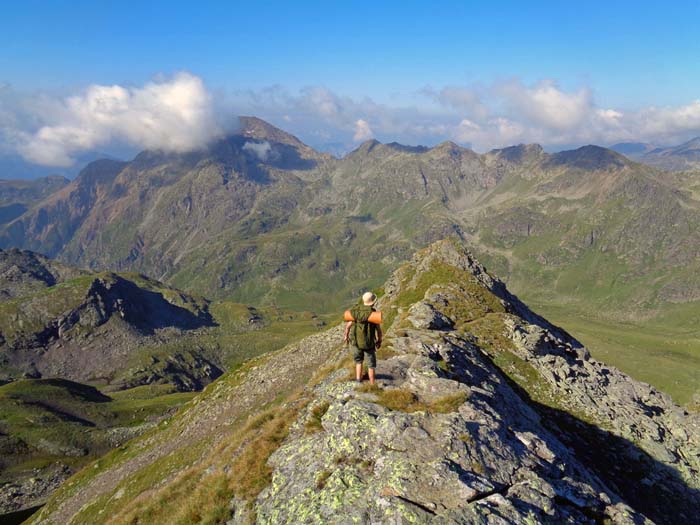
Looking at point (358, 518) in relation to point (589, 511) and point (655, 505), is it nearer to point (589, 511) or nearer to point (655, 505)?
point (589, 511)

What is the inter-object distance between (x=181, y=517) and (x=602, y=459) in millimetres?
31475

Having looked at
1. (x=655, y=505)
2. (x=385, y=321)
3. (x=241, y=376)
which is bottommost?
(x=241, y=376)

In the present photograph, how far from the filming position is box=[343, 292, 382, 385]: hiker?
24.3 m

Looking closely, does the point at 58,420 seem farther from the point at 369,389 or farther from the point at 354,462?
the point at 354,462

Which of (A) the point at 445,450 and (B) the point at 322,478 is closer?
(B) the point at 322,478

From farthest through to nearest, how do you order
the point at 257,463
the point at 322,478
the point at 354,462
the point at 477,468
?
the point at 257,463
the point at 354,462
the point at 322,478
the point at 477,468

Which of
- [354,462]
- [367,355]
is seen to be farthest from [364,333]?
[354,462]

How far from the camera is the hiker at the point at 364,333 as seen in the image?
24.3 meters

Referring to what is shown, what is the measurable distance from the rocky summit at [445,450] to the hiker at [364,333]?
1.76 m

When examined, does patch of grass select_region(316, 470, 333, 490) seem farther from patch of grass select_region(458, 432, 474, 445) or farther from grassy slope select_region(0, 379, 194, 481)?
grassy slope select_region(0, 379, 194, 481)

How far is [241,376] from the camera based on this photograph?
A: 242 feet

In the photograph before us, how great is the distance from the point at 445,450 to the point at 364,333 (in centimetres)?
790

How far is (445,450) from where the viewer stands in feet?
60.6

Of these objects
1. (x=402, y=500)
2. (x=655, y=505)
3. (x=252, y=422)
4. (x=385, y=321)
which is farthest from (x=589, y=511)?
(x=385, y=321)
